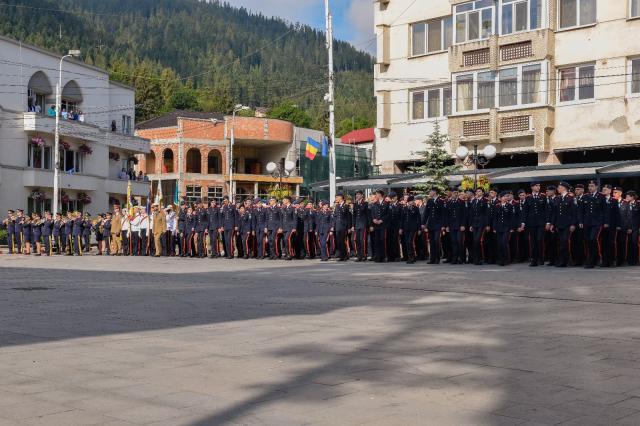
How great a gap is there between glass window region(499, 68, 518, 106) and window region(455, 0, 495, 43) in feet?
6.65

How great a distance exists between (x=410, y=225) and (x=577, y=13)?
14824 mm

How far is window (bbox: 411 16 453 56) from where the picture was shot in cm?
3644

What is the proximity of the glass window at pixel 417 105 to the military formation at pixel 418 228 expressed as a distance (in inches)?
508

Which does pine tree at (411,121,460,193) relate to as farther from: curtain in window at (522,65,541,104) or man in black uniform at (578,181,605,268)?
man in black uniform at (578,181,605,268)

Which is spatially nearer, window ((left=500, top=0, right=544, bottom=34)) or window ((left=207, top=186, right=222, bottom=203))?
window ((left=500, top=0, right=544, bottom=34))

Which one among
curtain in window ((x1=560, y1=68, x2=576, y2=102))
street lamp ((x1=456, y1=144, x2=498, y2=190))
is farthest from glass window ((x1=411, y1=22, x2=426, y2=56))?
curtain in window ((x1=560, y1=68, x2=576, y2=102))

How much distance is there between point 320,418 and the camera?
5297 mm

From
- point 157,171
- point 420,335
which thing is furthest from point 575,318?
point 157,171

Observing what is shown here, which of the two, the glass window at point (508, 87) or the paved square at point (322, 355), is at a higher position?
the glass window at point (508, 87)

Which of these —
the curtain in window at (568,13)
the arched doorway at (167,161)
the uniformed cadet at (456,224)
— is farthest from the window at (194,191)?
the uniformed cadet at (456,224)

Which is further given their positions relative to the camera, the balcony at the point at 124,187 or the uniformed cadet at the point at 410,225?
the balcony at the point at 124,187

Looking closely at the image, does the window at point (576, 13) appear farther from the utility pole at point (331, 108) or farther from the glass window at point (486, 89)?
the utility pole at point (331, 108)

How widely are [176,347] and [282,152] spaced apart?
2871 inches

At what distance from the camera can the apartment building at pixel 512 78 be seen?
30.8 metres
